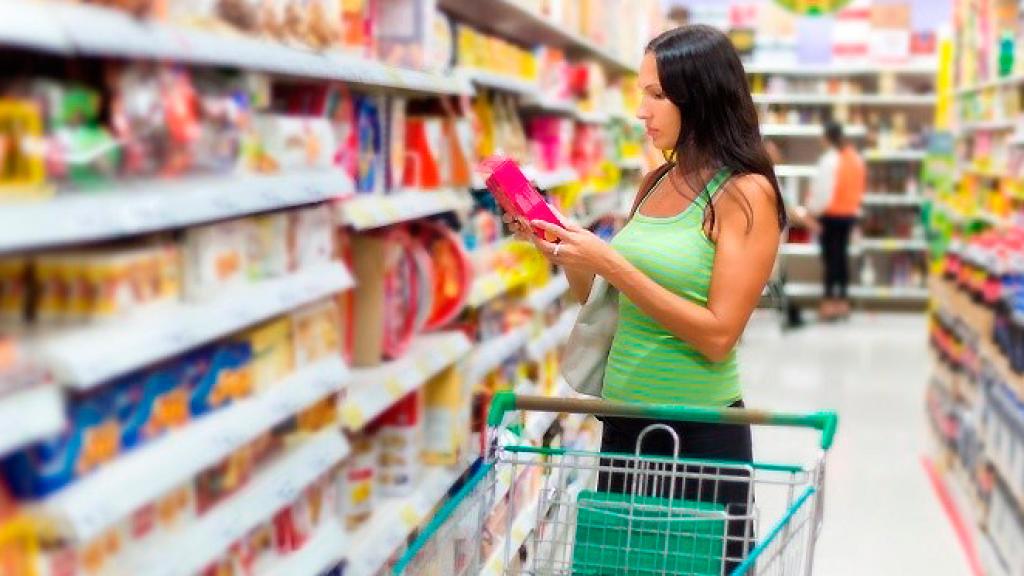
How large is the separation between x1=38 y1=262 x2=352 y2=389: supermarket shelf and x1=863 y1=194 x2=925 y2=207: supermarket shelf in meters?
11.1

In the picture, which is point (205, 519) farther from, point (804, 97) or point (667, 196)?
point (804, 97)

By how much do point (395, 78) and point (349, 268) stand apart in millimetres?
426

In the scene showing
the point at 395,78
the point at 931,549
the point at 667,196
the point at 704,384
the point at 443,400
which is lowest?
the point at 931,549

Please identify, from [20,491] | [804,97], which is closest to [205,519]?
[20,491]

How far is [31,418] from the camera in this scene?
1395 mm

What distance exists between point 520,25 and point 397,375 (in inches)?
105

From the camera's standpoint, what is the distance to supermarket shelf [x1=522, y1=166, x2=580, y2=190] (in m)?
4.60

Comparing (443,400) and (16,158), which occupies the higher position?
(16,158)

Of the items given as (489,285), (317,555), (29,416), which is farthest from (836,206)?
(29,416)

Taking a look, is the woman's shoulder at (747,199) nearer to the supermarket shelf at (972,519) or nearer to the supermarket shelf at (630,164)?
the supermarket shelf at (972,519)

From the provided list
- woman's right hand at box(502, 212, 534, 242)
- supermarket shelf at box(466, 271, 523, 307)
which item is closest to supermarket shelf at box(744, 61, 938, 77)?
supermarket shelf at box(466, 271, 523, 307)

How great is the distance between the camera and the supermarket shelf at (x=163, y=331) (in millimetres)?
1477

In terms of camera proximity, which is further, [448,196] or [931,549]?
[931,549]

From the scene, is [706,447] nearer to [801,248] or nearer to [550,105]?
[550,105]
